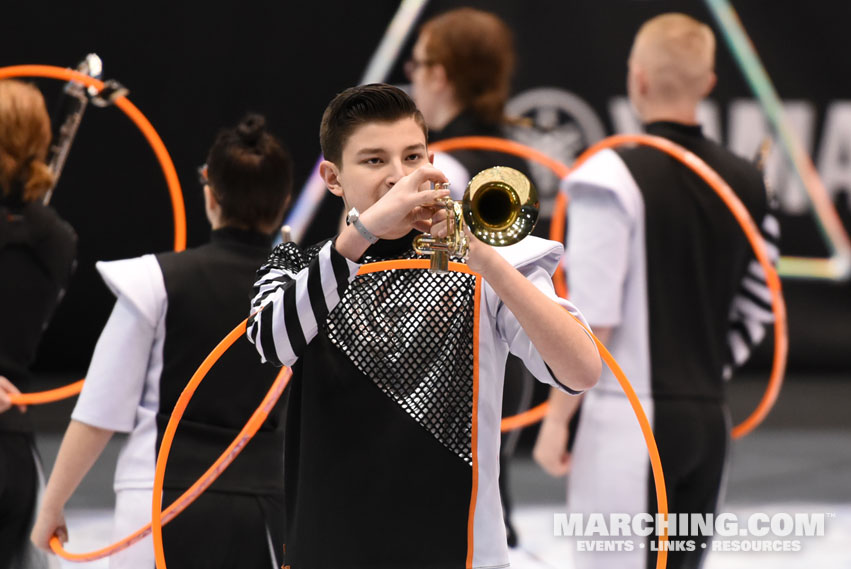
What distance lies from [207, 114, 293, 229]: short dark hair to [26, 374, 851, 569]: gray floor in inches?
103

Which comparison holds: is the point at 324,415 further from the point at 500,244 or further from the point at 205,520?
the point at 205,520

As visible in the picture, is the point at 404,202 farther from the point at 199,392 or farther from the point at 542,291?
the point at 199,392

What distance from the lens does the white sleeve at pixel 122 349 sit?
278 centimetres

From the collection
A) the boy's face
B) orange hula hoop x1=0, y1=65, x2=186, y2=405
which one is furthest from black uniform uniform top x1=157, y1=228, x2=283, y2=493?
the boy's face

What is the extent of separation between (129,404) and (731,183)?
201 centimetres

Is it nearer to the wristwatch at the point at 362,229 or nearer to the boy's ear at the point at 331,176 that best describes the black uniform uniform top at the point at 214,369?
the boy's ear at the point at 331,176

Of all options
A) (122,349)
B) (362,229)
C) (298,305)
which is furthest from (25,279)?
(362,229)

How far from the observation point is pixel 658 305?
11.8 ft

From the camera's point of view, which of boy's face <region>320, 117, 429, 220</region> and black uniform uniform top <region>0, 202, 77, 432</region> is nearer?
boy's face <region>320, 117, 429, 220</region>

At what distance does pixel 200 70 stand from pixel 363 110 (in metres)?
5.19

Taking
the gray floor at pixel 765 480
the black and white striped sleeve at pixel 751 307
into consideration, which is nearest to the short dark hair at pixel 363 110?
the black and white striped sleeve at pixel 751 307

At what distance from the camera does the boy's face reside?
2143 millimetres

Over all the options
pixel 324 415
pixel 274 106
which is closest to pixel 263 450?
A: pixel 324 415

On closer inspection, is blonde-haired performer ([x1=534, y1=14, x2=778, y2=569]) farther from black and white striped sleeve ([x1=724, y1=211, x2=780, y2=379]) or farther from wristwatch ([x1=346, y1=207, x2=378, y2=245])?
wristwatch ([x1=346, y1=207, x2=378, y2=245])
